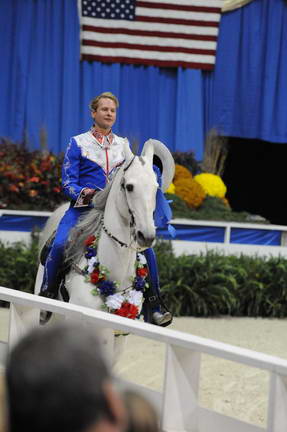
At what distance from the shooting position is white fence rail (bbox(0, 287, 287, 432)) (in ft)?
9.00

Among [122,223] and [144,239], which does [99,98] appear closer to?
[122,223]

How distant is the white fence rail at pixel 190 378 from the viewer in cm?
274

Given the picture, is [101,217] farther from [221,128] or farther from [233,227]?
[221,128]

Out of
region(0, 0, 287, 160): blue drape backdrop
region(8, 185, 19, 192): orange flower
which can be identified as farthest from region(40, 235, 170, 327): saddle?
region(0, 0, 287, 160): blue drape backdrop

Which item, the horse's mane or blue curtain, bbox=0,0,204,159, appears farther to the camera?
blue curtain, bbox=0,0,204,159

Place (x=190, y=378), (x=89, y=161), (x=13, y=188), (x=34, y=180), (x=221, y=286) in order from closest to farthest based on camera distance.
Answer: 1. (x=190, y=378)
2. (x=89, y=161)
3. (x=221, y=286)
4. (x=13, y=188)
5. (x=34, y=180)

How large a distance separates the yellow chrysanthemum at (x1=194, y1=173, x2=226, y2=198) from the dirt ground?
3483 millimetres

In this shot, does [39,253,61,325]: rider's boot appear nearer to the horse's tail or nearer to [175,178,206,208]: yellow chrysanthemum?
the horse's tail

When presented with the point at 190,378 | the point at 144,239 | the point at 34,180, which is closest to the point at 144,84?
the point at 34,180

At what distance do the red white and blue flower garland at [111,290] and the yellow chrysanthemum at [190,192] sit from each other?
22.1 ft

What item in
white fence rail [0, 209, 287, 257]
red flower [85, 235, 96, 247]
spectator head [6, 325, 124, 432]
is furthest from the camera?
white fence rail [0, 209, 287, 257]

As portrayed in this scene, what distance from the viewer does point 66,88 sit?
38.5 feet

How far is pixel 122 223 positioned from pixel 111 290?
39 cm

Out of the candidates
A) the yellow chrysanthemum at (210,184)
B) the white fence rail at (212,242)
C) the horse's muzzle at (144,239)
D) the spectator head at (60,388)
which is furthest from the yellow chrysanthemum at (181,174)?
the spectator head at (60,388)
